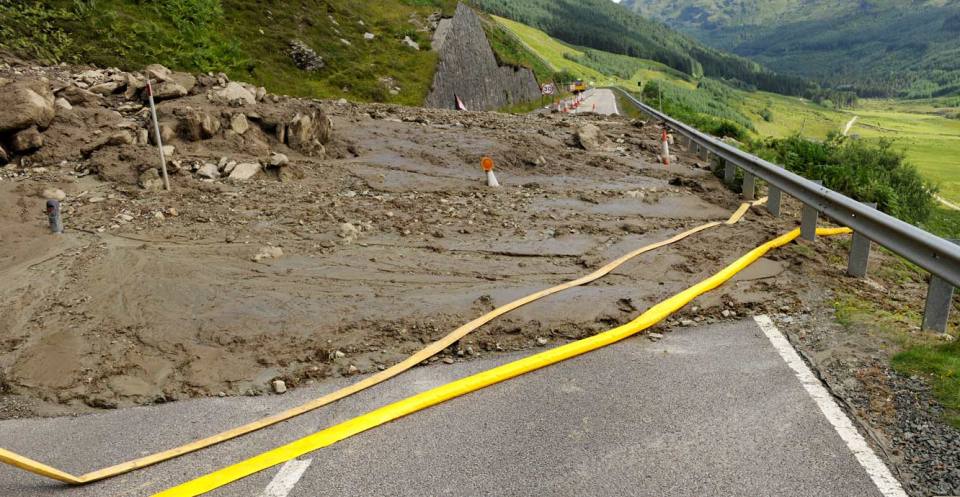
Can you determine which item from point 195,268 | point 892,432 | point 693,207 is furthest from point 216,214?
point 892,432

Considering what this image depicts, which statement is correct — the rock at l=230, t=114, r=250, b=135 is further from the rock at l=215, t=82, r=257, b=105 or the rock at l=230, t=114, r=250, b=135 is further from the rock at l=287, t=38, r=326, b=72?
the rock at l=287, t=38, r=326, b=72

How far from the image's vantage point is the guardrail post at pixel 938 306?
4578mm

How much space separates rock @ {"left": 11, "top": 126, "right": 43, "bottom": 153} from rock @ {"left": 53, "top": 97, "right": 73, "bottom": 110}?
1023 mm

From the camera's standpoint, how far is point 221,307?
18.7 feet

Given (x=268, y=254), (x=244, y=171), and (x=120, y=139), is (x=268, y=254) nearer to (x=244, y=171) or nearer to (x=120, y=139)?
(x=244, y=171)

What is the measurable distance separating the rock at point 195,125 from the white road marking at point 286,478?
27.7ft

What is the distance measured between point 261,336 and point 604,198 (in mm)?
6264

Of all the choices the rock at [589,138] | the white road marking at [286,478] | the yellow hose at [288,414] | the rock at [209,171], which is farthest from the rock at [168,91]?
the white road marking at [286,478]

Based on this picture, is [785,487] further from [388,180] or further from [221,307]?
[388,180]

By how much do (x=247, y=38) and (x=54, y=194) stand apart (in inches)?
699

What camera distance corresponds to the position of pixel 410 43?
33.9 metres

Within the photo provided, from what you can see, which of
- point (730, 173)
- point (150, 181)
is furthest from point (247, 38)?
point (730, 173)

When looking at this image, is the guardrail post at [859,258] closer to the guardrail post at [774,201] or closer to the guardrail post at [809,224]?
the guardrail post at [809,224]

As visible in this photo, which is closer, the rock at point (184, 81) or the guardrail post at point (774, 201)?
the guardrail post at point (774, 201)
